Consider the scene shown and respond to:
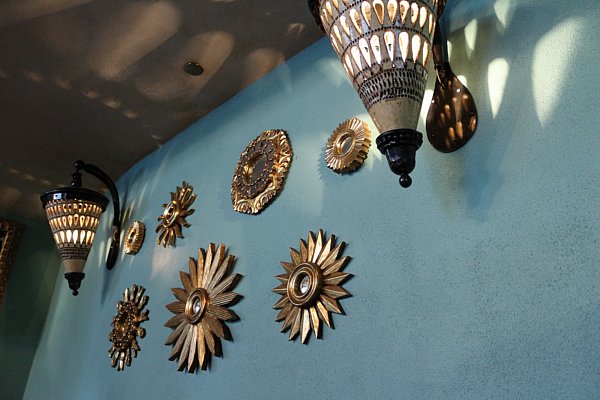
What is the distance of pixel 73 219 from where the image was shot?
2211 millimetres

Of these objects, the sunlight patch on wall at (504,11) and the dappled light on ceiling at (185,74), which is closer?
the sunlight patch on wall at (504,11)

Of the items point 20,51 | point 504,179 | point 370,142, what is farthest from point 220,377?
point 20,51

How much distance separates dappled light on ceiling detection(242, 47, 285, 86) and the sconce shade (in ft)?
2.42

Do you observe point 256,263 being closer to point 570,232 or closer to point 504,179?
point 504,179

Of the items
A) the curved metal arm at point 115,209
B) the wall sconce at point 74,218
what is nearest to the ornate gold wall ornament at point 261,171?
the wall sconce at point 74,218

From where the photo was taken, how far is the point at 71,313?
265cm

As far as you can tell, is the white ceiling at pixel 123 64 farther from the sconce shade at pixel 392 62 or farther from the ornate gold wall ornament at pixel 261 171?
the sconce shade at pixel 392 62

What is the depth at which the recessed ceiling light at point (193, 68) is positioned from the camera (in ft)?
6.12

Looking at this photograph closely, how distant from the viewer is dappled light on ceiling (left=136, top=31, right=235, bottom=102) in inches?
69.1

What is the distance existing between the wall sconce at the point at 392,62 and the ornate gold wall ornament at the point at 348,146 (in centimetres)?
31

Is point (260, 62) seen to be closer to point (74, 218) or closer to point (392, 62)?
point (392, 62)

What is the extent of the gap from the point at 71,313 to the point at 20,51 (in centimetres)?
131

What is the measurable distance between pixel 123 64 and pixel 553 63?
1.35 metres

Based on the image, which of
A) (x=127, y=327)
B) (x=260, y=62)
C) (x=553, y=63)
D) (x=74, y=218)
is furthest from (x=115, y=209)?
(x=553, y=63)
